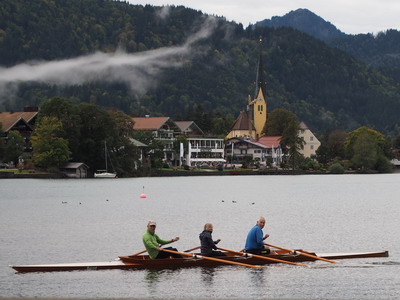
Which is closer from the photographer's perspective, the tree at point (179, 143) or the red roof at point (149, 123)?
the tree at point (179, 143)

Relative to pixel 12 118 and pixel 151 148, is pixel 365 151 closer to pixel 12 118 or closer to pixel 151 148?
pixel 151 148

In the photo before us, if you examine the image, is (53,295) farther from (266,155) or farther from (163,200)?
(266,155)

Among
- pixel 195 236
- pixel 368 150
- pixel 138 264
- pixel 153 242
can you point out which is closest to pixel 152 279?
pixel 138 264

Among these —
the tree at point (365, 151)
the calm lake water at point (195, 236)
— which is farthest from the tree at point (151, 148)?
the calm lake water at point (195, 236)

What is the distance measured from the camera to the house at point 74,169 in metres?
130

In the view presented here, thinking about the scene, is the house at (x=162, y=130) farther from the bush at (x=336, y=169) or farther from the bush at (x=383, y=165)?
the bush at (x=383, y=165)

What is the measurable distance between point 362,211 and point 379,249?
26.4 m

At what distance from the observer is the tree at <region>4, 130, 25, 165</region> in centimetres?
14038

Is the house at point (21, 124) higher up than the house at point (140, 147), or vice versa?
the house at point (21, 124)

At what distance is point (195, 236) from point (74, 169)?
86058mm

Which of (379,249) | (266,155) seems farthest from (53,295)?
(266,155)

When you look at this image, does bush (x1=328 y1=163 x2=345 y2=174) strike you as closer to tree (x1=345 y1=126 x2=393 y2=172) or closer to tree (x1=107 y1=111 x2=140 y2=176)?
tree (x1=345 y1=126 x2=393 y2=172)

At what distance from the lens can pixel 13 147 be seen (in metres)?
140

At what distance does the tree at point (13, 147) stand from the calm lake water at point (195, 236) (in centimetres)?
4535
